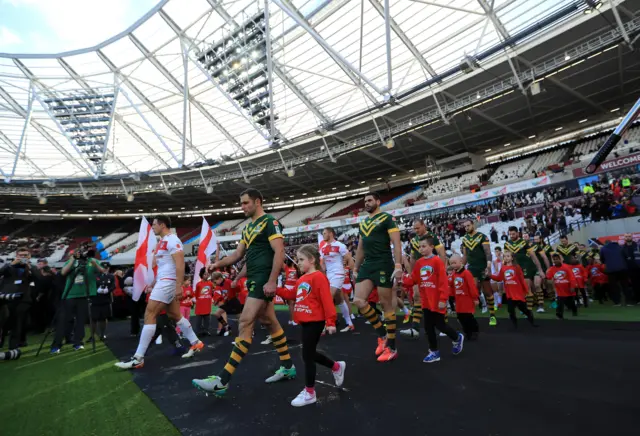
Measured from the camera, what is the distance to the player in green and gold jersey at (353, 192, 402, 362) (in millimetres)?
4133

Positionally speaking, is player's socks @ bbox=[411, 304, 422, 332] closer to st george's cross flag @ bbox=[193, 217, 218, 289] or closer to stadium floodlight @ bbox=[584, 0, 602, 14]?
st george's cross flag @ bbox=[193, 217, 218, 289]

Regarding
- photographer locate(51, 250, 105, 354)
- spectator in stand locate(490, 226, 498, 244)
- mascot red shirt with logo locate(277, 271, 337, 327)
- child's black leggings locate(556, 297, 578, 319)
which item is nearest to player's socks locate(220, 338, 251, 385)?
mascot red shirt with logo locate(277, 271, 337, 327)

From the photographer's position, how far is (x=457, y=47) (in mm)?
18703

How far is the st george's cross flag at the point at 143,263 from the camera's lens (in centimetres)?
552

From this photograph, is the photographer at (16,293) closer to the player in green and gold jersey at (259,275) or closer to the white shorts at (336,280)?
the player in green and gold jersey at (259,275)

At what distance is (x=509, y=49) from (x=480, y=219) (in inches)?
351

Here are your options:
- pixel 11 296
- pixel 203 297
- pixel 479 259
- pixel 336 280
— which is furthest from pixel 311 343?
pixel 11 296

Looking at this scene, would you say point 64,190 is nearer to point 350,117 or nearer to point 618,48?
point 350,117

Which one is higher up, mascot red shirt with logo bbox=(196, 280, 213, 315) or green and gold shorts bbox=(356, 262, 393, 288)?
green and gold shorts bbox=(356, 262, 393, 288)

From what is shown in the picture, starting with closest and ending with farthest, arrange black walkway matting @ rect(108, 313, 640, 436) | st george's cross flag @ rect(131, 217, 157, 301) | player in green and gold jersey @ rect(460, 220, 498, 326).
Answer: black walkway matting @ rect(108, 313, 640, 436), st george's cross flag @ rect(131, 217, 157, 301), player in green and gold jersey @ rect(460, 220, 498, 326)

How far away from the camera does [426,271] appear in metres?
4.36

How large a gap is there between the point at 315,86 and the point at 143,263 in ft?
62.0

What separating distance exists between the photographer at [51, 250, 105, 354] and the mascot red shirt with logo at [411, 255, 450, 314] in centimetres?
520

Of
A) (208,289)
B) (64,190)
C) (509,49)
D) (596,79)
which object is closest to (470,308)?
(208,289)
